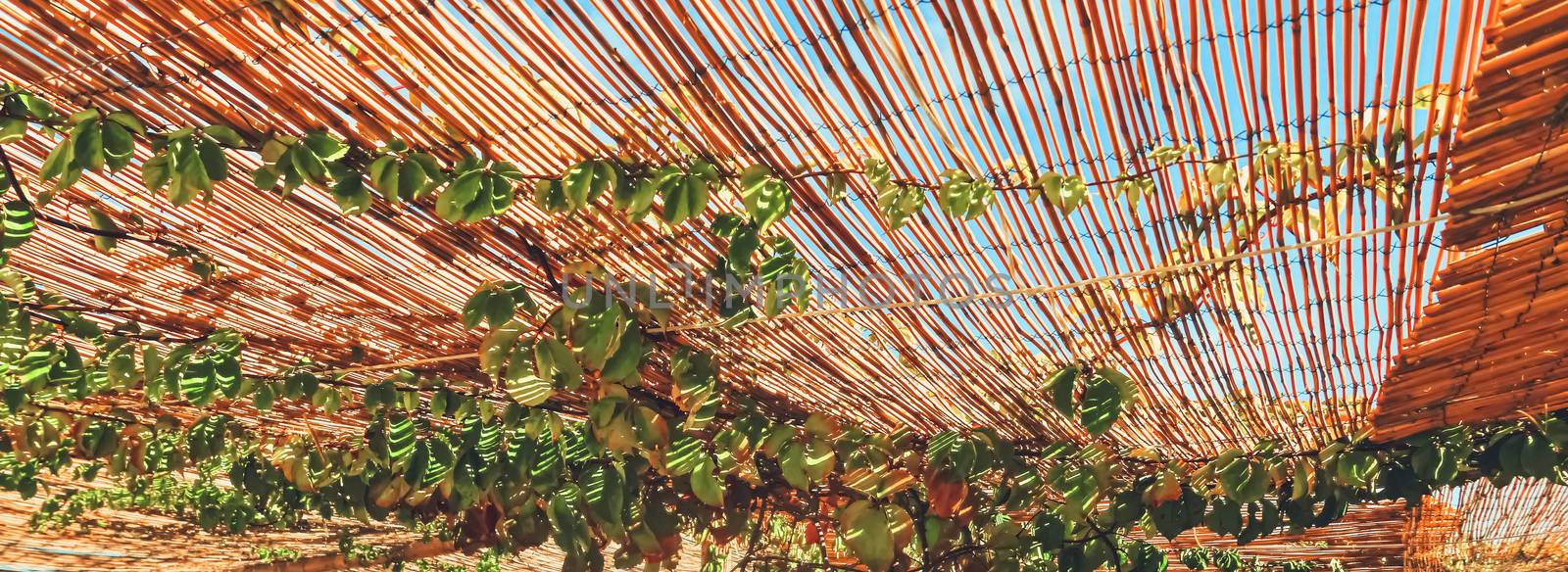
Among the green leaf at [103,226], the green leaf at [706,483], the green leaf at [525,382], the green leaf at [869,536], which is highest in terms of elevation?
the green leaf at [103,226]

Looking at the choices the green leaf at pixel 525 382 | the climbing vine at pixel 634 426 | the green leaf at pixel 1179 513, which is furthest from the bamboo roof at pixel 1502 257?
the green leaf at pixel 525 382

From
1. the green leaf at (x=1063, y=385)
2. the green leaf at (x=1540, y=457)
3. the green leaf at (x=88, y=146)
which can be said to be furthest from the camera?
the green leaf at (x=1540, y=457)

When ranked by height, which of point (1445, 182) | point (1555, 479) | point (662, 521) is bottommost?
point (662, 521)

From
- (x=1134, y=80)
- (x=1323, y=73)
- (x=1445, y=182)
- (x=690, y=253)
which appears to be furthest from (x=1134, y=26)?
(x=690, y=253)

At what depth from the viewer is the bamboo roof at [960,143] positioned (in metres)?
1.07

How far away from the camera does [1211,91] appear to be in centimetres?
112

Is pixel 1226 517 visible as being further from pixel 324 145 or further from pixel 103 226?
pixel 103 226

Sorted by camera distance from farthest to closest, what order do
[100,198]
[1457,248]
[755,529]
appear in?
[755,529]
[100,198]
[1457,248]

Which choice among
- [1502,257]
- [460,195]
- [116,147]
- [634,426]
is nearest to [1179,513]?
[1502,257]

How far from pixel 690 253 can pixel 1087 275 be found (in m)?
0.61

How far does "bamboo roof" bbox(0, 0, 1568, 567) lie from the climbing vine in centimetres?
5

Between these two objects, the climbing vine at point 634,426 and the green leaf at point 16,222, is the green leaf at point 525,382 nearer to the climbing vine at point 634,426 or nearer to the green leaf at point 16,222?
the climbing vine at point 634,426

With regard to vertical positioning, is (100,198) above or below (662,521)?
above

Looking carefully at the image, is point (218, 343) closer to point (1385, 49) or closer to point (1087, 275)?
point (1087, 275)
